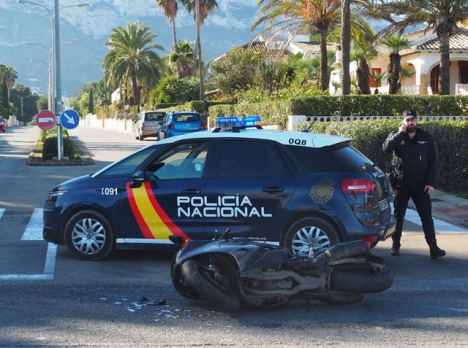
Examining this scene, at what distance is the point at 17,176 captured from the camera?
21.0 meters

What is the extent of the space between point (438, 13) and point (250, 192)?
2568 centimetres

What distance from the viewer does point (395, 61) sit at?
144ft

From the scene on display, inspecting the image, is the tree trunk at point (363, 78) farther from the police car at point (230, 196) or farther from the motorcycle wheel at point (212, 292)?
the motorcycle wheel at point (212, 292)

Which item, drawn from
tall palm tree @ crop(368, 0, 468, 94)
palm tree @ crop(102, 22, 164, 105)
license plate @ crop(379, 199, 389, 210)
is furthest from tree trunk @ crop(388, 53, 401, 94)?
license plate @ crop(379, 199, 389, 210)

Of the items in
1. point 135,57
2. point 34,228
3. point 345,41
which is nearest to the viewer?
point 34,228

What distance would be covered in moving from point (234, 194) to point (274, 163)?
0.58 m

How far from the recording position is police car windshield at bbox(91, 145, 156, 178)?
9375 mm

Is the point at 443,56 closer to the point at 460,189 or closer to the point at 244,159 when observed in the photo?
the point at 460,189

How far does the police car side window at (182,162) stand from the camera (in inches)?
359

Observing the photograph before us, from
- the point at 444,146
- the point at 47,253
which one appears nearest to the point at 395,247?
the point at 47,253

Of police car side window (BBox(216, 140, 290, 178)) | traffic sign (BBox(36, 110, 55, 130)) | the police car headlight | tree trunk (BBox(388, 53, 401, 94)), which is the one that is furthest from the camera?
tree trunk (BBox(388, 53, 401, 94))

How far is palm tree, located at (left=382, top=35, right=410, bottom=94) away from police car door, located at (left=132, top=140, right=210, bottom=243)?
33.3 metres

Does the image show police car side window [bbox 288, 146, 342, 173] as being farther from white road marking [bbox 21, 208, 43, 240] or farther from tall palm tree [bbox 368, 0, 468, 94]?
tall palm tree [bbox 368, 0, 468, 94]

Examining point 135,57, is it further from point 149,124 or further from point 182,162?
point 182,162
